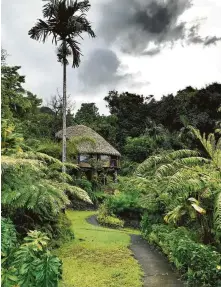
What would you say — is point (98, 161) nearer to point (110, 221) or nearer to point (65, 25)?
point (110, 221)

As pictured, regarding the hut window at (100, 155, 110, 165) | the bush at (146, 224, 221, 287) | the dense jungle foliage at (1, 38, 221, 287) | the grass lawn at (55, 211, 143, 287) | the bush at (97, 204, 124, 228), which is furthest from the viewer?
the hut window at (100, 155, 110, 165)

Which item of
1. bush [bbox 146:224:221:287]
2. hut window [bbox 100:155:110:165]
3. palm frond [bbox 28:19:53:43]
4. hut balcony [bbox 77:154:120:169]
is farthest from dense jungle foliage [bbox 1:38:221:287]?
hut window [bbox 100:155:110:165]

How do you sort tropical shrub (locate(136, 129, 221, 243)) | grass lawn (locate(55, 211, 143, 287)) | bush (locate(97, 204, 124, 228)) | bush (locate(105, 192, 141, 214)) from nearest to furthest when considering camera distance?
grass lawn (locate(55, 211, 143, 287)) < tropical shrub (locate(136, 129, 221, 243)) < bush (locate(97, 204, 124, 228)) < bush (locate(105, 192, 141, 214))

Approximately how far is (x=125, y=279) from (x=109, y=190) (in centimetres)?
1702

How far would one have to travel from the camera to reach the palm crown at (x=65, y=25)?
43.3ft

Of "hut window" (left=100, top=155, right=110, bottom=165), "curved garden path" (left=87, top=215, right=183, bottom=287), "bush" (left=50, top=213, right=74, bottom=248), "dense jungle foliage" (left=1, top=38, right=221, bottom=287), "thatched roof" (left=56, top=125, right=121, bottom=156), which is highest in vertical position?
"thatched roof" (left=56, top=125, right=121, bottom=156)

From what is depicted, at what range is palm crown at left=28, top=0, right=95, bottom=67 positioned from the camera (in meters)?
13.2

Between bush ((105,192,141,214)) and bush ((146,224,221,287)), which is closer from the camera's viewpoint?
bush ((146,224,221,287))

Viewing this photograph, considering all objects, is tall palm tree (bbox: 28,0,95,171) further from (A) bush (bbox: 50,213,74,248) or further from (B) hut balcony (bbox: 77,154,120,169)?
(B) hut balcony (bbox: 77,154,120,169)

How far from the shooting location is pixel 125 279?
21.7 feet

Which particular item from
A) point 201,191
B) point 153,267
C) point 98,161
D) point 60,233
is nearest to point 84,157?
point 98,161

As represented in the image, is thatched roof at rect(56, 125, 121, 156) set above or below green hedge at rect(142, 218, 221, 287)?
above

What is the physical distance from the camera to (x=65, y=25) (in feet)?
44.9

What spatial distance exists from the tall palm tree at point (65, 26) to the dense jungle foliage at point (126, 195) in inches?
72.8
